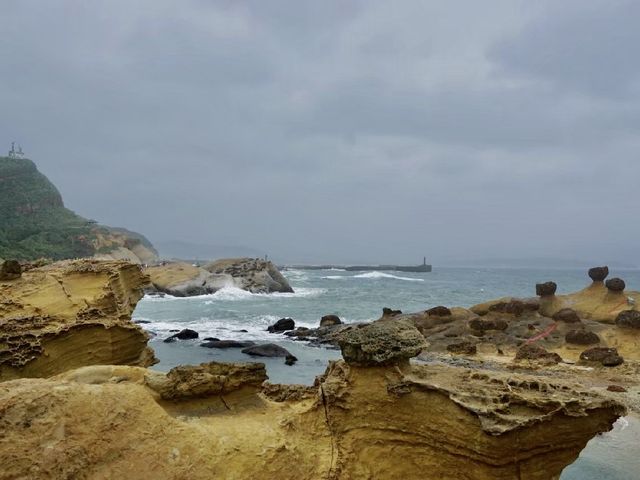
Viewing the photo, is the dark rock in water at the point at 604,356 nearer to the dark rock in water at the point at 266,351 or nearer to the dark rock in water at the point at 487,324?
the dark rock in water at the point at 487,324

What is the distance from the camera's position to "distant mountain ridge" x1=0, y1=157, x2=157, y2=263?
52.3m

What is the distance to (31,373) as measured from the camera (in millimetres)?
5555

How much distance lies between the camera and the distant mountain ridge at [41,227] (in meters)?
52.3

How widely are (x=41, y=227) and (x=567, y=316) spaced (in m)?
62.6

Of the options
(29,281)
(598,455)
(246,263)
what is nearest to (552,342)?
(598,455)

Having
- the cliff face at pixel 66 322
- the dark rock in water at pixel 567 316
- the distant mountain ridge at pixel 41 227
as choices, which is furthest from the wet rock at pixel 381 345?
the distant mountain ridge at pixel 41 227

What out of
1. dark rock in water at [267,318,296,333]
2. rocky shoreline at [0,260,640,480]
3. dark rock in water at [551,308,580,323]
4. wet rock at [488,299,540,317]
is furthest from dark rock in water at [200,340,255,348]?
rocky shoreline at [0,260,640,480]

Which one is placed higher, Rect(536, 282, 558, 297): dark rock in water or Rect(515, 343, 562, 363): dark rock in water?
Rect(536, 282, 558, 297): dark rock in water

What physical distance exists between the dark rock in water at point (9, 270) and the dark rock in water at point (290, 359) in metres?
9.81

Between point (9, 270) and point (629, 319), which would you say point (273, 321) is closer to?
point (629, 319)

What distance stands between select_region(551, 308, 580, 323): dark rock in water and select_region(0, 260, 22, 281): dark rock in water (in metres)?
17.4

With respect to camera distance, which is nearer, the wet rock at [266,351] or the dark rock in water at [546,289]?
the wet rock at [266,351]

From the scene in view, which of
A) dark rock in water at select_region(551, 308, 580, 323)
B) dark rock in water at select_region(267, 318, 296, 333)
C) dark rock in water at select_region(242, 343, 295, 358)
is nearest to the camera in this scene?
dark rock in water at select_region(242, 343, 295, 358)

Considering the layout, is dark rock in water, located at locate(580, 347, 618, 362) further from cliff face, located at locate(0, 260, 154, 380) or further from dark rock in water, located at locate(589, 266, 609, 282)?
cliff face, located at locate(0, 260, 154, 380)
